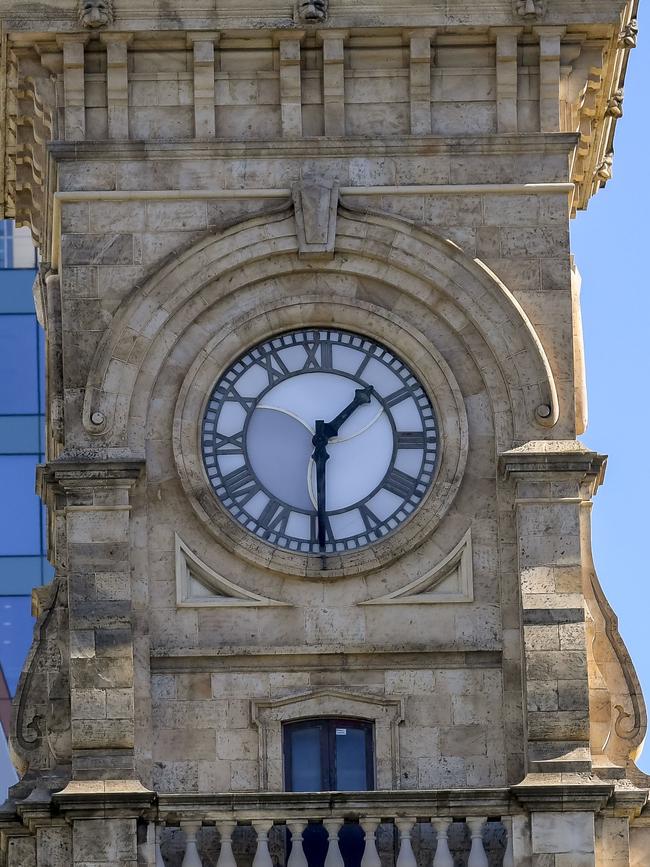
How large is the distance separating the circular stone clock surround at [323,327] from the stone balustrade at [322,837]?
2.17m

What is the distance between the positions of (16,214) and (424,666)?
671 centimetres

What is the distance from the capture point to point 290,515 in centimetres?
3347

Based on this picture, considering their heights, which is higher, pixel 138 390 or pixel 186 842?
pixel 138 390

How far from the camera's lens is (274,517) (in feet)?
110

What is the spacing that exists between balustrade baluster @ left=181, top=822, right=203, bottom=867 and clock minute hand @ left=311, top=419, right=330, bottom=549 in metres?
2.73

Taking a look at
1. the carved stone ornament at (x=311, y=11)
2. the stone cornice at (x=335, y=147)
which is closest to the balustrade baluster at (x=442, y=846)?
the stone cornice at (x=335, y=147)

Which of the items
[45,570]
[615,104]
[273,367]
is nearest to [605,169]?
[615,104]

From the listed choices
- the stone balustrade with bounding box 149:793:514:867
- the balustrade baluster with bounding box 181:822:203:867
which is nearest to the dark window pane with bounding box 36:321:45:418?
the stone balustrade with bounding box 149:793:514:867

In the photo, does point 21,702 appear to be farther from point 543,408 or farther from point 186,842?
point 543,408

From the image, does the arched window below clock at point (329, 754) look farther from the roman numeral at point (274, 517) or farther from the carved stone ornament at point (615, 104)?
the carved stone ornament at point (615, 104)

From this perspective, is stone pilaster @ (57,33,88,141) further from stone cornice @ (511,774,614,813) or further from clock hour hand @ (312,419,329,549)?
stone cornice @ (511,774,614,813)

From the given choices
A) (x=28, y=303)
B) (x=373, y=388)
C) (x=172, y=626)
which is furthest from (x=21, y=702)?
(x=28, y=303)


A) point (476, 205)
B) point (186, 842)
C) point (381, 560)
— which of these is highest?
point (476, 205)

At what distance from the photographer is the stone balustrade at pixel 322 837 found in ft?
105
